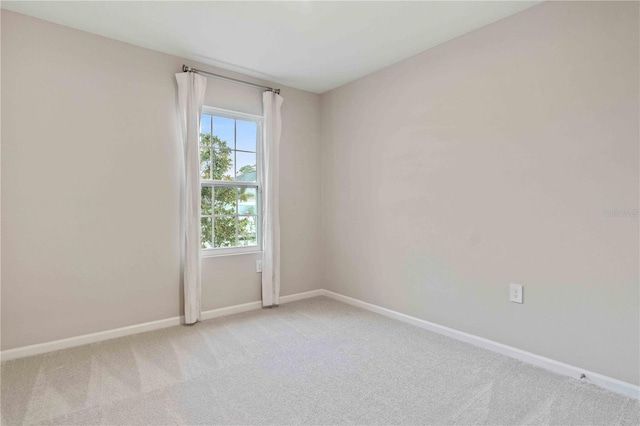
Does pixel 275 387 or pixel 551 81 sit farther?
pixel 551 81

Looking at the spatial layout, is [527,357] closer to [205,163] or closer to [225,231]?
[225,231]

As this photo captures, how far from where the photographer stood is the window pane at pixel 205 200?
3326mm

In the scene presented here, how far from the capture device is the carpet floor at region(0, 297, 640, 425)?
5.73ft

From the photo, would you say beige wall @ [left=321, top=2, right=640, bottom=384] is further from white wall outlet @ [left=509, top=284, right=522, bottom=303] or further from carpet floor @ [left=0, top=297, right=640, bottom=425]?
carpet floor @ [left=0, top=297, right=640, bottom=425]

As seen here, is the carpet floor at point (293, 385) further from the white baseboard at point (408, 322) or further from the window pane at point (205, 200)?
the window pane at point (205, 200)

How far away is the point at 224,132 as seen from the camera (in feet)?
11.4

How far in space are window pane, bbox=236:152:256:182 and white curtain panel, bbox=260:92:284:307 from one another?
102 millimetres

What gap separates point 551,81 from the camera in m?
2.22

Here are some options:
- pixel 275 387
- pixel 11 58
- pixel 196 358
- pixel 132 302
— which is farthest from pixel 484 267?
pixel 11 58

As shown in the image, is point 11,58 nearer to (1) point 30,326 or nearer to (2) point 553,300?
(1) point 30,326

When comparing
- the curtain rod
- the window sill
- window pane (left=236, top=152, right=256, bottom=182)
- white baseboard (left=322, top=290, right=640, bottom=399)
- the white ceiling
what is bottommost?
white baseboard (left=322, top=290, right=640, bottom=399)

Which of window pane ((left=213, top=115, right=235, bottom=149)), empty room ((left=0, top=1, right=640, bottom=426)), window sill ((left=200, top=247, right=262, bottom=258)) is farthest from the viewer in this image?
window pane ((left=213, top=115, right=235, bottom=149))

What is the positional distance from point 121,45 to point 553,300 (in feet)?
12.3

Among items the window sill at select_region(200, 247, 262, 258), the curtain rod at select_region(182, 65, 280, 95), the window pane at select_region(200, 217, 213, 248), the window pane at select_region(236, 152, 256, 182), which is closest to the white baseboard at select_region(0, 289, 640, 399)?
the window sill at select_region(200, 247, 262, 258)
